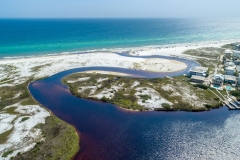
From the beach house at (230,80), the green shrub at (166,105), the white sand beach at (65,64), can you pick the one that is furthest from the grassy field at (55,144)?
the beach house at (230,80)

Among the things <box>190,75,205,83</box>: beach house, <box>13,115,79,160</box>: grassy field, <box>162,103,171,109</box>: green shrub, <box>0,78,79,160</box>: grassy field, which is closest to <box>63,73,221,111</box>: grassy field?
<box>162,103,171,109</box>: green shrub

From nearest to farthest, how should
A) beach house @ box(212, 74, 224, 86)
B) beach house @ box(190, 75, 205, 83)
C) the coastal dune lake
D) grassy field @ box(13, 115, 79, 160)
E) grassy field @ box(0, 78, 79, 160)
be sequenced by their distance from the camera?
1. grassy field @ box(13, 115, 79, 160)
2. grassy field @ box(0, 78, 79, 160)
3. the coastal dune lake
4. beach house @ box(212, 74, 224, 86)
5. beach house @ box(190, 75, 205, 83)

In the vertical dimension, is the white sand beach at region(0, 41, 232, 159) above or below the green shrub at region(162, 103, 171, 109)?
above

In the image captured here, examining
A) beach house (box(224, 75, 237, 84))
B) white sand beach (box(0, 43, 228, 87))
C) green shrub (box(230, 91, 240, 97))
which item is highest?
white sand beach (box(0, 43, 228, 87))

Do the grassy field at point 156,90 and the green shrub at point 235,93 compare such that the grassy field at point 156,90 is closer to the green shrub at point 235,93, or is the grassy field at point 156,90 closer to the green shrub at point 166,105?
the green shrub at point 166,105

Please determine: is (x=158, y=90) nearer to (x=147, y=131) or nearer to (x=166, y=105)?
(x=166, y=105)

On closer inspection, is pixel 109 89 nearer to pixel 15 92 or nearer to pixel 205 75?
pixel 15 92

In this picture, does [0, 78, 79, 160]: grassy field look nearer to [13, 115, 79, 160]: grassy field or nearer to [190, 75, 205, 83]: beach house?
[13, 115, 79, 160]: grassy field

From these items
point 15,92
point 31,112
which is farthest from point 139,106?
point 15,92
